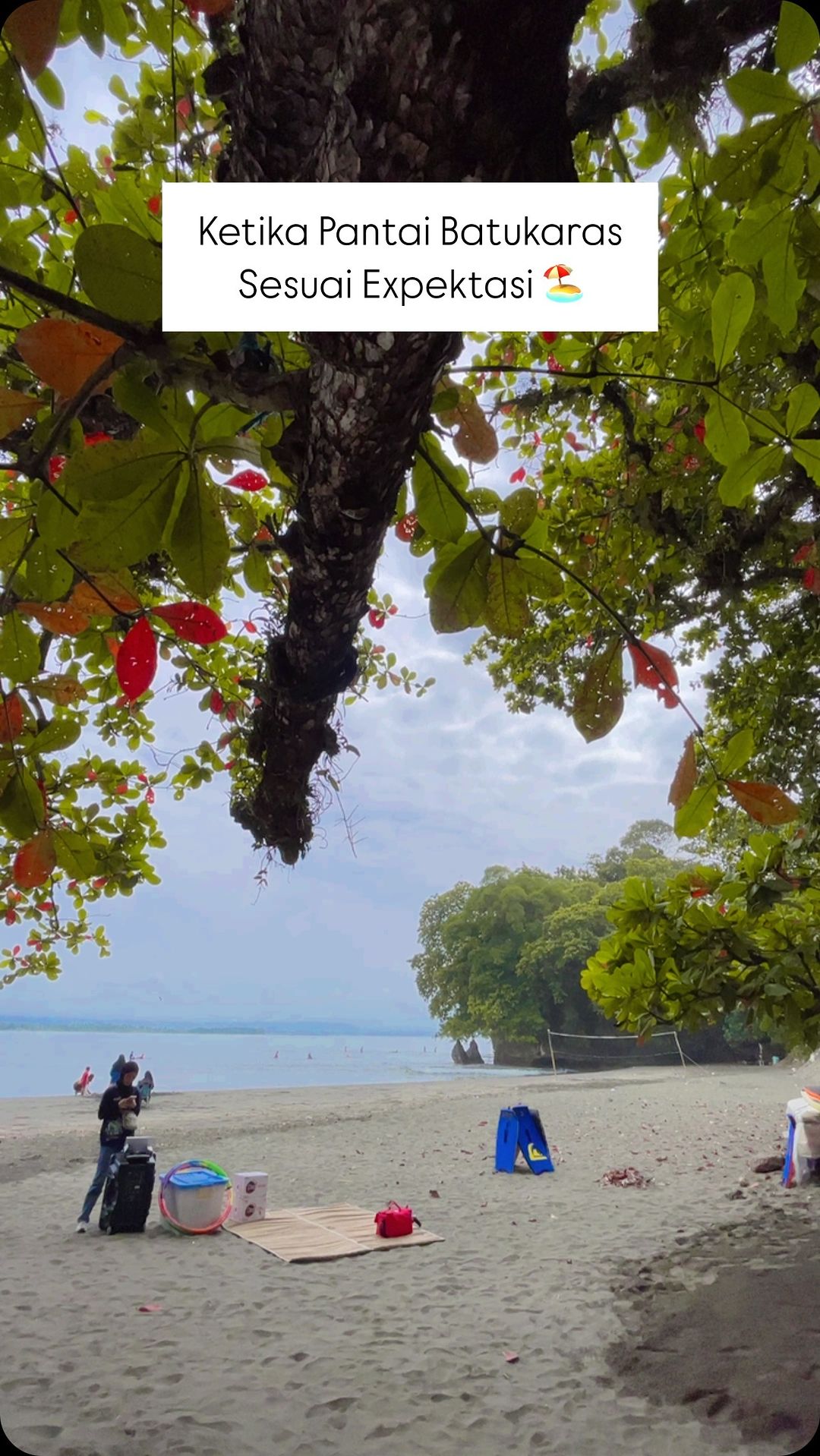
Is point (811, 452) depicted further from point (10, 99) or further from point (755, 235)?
point (10, 99)

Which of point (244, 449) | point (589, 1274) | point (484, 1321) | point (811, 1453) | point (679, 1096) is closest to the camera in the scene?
point (244, 449)

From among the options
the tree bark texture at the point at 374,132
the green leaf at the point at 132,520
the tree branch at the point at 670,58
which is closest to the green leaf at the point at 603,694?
the tree bark texture at the point at 374,132

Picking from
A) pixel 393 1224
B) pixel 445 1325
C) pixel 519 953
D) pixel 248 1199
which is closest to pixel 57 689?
Result: pixel 445 1325

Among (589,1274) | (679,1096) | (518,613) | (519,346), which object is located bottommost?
(679,1096)

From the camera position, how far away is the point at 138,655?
0.66 m

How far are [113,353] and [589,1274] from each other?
5420mm

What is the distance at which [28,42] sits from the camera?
1.98 ft

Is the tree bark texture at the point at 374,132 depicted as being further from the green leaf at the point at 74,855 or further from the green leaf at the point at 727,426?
the green leaf at the point at 74,855

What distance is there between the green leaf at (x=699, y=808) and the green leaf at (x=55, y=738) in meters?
0.52

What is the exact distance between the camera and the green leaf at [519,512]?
74cm

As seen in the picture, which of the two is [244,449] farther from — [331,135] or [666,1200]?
[666,1200]

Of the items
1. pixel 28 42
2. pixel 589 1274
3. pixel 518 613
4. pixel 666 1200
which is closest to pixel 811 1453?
pixel 518 613

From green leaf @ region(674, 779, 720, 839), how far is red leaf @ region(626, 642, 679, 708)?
3.0 inches

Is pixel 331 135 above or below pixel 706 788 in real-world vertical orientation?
above
